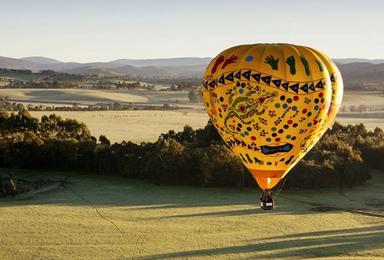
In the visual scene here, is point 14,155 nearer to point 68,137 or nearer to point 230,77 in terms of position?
point 68,137

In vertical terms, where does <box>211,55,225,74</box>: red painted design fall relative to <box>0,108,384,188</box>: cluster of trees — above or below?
above

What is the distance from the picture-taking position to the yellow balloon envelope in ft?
65.7

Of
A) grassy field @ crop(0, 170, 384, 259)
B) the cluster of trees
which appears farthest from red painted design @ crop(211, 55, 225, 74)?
the cluster of trees

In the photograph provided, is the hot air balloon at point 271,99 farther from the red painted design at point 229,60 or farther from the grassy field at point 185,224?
the grassy field at point 185,224

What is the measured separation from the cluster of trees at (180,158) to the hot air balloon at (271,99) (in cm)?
1764

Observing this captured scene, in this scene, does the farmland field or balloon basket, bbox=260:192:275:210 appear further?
the farmland field

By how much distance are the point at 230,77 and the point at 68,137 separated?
29.7 metres

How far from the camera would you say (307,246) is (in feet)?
86.9

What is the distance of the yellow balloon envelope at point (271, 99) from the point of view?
65.7 feet

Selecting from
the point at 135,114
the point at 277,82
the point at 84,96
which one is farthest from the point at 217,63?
the point at 84,96

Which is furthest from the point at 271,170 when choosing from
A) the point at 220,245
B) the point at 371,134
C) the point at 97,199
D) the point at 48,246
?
Answer: the point at 371,134

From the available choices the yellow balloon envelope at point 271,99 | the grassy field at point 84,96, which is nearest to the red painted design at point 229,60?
the yellow balloon envelope at point 271,99

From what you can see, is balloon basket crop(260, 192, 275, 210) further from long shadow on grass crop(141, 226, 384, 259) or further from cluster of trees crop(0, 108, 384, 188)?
cluster of trees crop(0, 108, 384, 188)

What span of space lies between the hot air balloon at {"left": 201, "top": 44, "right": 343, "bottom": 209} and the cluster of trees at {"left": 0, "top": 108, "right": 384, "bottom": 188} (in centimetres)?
1764
